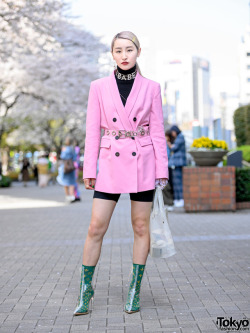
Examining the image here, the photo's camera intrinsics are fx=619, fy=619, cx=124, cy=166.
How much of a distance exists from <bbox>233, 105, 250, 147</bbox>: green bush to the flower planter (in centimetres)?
1582

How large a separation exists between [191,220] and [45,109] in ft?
79.5

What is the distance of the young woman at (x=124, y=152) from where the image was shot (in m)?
4.38

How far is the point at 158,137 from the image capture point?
14.8 feet

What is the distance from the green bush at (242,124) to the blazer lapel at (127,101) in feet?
77.6

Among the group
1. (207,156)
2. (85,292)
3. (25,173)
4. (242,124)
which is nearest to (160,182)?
(85,292)

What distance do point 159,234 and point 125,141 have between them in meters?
0.72

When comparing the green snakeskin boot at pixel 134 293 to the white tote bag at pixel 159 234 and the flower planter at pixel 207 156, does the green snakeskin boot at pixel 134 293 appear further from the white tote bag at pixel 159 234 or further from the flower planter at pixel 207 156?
the flower planter at pixel 207 156

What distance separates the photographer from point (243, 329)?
3.86 meters

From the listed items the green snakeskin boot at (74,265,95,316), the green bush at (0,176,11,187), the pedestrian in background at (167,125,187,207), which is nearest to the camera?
the green snakeskin boot at (74,265,95,316)

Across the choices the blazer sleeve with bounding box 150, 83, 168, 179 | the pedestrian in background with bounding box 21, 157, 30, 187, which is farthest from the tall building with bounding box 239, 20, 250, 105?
the blazer sleeve with bounding box 150, 83, 168, 179

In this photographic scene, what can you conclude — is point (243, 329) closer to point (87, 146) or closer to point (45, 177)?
point (87, 146)

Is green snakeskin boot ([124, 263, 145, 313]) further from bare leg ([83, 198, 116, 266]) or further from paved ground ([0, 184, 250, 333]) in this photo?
bare leg ([83, 198, 116, 266])

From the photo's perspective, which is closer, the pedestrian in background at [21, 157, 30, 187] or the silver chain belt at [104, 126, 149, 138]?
the silver chain belt at [104, 126, 149, 138]

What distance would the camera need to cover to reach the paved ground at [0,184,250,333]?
414 cm
